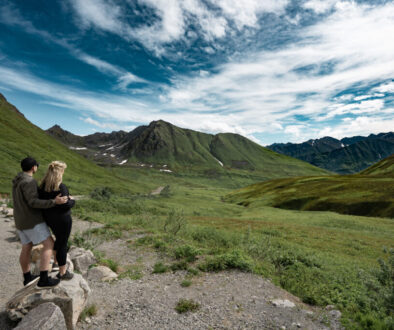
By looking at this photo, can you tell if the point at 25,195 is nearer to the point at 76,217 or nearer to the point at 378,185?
the point at 76,217

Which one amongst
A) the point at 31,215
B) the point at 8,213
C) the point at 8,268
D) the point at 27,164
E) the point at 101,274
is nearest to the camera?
the point at 31,215

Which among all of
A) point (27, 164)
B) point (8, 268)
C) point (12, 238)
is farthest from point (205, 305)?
point (12, 238)

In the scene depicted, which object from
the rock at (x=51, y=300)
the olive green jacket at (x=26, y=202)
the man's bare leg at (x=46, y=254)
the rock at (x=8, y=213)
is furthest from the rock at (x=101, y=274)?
the rock at (x=8, y=213)

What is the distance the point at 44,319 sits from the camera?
634 cm

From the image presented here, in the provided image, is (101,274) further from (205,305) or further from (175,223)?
(175,223)

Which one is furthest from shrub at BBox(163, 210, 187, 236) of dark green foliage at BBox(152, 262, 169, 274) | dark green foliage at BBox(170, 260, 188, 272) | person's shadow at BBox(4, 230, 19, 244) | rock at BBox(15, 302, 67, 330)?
rock at BBox(15, 302, 67, 330)

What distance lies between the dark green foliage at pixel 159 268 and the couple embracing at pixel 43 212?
222 inches

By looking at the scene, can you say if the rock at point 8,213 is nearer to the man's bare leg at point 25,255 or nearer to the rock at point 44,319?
the man's bare leg at point 25,255

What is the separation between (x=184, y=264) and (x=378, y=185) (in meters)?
71.3

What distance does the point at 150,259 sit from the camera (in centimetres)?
1440

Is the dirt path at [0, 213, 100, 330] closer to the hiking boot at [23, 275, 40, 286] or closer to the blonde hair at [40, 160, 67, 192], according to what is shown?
the hiking boot at [23, 275, 40, 286]

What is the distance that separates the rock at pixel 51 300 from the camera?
6988 millimetres

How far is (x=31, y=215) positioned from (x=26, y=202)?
47cm

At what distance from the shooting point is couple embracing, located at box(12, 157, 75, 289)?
23.6 ft
